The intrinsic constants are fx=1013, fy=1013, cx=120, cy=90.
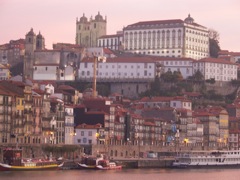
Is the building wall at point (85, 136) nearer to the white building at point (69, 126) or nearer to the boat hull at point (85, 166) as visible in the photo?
the white building at point (69, 126)

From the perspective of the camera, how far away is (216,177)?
90375 mm

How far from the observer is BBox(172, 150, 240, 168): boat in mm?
107075

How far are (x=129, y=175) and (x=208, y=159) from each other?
2379 cm

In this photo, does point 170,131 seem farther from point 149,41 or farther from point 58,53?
point 149,41

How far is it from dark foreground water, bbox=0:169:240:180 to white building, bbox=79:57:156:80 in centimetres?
5450

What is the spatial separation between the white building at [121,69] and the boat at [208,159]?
4273cm

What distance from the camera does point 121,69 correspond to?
515 feet

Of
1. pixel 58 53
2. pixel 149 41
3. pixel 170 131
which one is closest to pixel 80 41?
pixel 149 41

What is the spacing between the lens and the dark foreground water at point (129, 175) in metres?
80.6

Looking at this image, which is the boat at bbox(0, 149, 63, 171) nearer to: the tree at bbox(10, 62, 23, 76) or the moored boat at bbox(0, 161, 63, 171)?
the moored boat at bbox(0, 161, 63, 171)

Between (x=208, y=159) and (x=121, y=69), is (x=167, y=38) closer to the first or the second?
(x=121, y=69)

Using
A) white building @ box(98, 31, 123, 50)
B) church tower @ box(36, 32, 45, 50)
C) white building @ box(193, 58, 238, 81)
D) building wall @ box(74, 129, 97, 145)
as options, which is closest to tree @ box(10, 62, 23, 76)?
church tower @ box(36, 32, 45, 50)

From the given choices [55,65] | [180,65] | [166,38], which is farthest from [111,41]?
[55,65]

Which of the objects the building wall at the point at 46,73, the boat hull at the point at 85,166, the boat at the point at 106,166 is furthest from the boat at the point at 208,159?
the building wall at the point at 46,73
